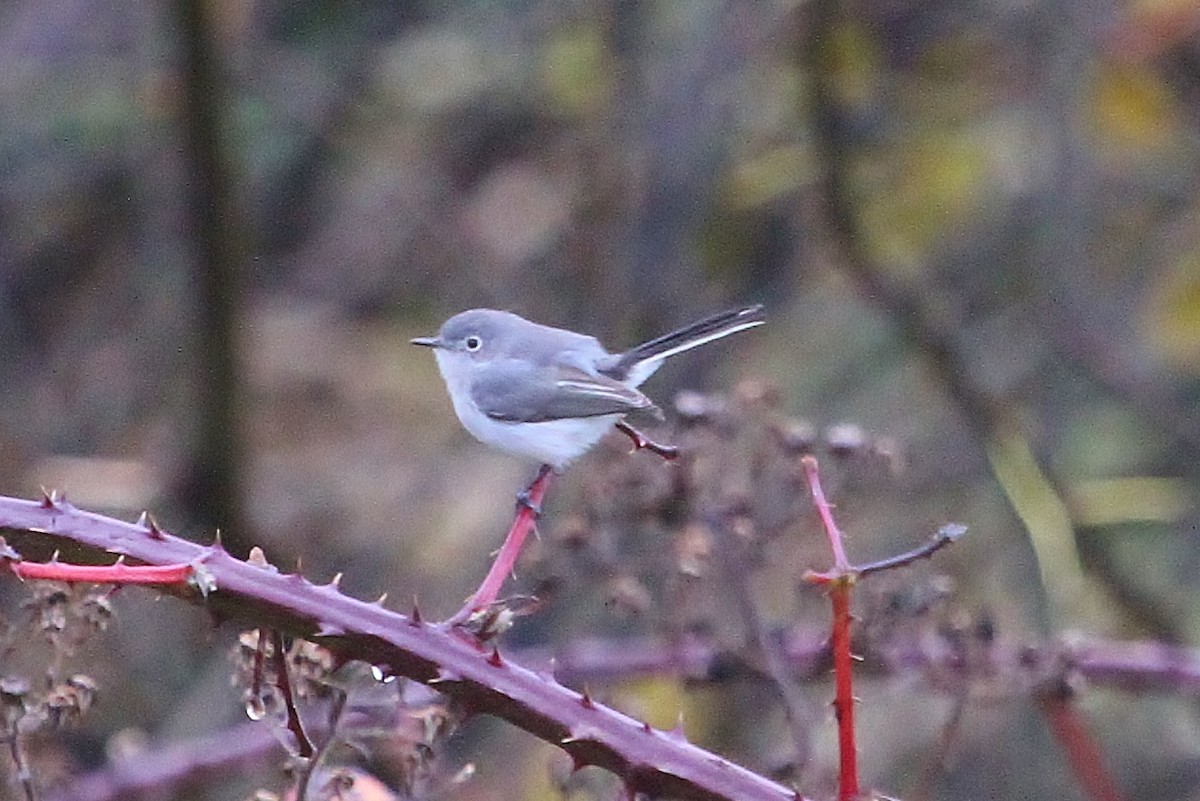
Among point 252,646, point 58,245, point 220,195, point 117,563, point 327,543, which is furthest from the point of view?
point 58,245

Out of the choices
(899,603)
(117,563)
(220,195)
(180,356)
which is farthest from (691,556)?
(180,356)

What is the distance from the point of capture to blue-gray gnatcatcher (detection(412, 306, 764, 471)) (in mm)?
3889

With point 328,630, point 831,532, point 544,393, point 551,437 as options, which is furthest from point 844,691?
point 544,393

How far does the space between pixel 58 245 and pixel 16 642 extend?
6.29 m

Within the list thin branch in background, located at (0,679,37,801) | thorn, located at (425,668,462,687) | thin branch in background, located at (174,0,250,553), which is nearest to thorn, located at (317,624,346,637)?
thorn, located at (425,668,462,687)

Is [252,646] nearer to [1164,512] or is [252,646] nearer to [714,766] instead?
[714,766]

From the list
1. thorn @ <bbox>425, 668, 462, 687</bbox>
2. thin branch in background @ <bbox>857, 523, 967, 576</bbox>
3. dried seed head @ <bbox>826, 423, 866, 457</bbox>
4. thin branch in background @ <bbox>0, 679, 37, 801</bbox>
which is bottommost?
dried seed head @ <bbox>826, 423, 866, 457</bbox>

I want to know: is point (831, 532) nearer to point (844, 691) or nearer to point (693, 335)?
point (844, 691)

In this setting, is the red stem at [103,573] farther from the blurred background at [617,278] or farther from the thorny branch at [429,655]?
the blurred background at [617,278]

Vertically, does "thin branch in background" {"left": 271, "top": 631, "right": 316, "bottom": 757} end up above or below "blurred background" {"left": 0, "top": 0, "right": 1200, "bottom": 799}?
above

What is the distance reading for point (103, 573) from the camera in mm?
1593

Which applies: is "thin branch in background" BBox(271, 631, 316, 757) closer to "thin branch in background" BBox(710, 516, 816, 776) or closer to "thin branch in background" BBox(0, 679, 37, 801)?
"thin branch in background" BBox(0, 679, 37, 801)

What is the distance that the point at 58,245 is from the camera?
786 cm

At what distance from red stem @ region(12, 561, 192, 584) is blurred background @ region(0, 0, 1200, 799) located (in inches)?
117
